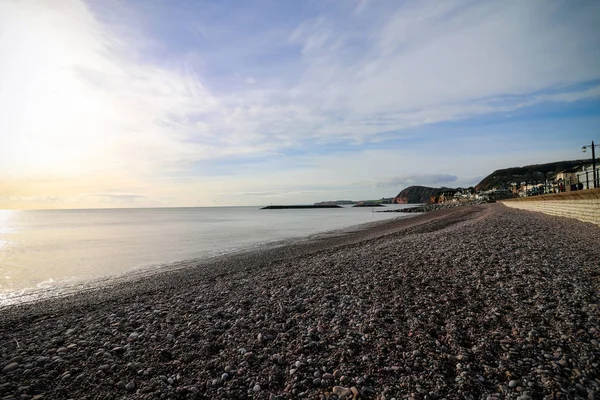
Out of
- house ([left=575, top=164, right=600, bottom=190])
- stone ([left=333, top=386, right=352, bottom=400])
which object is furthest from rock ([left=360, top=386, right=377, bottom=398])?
house ([left=575, top=164, right=600, bottom=190])

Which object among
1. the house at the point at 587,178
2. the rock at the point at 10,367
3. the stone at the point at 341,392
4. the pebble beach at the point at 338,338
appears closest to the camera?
the stone at the point at 341,392

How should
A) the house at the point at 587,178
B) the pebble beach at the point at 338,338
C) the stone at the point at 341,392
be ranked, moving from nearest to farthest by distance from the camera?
1. the stone at the point at 341,392
2. the pebble beach at the point at 338,338
3. the house at the point at 587,178

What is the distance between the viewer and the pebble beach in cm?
402

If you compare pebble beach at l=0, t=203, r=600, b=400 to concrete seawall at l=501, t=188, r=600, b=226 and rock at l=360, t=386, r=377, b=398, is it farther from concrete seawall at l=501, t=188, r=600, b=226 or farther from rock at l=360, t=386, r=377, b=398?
concrete seawall at l=501, t=188, r=600, b=226

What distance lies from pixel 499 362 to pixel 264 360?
351 cm

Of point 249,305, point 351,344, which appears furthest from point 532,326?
point 249,305

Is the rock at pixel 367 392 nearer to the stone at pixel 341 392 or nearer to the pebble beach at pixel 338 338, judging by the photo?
the pebble beach at pixel 338 338

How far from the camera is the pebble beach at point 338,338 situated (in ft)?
13.2

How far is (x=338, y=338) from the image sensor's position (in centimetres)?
518

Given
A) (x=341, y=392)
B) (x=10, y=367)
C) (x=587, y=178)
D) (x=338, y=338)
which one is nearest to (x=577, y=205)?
(x=587, y=178)

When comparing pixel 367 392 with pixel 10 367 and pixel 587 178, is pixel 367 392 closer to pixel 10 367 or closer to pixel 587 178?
pixel 10 367

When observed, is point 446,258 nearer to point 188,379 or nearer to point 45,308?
point 188,379

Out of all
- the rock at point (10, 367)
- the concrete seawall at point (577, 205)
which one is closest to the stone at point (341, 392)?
the rock at point (10, 367)

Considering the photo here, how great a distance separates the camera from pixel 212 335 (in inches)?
224
